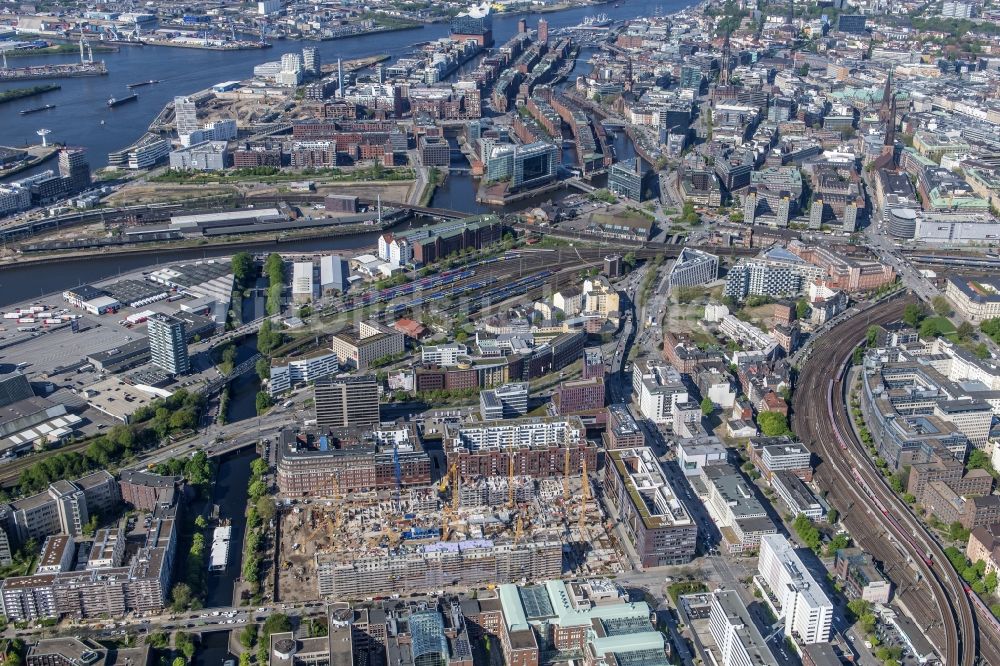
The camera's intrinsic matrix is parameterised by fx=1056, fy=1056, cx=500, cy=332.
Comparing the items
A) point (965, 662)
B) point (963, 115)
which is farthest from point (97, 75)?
point (965, 662)

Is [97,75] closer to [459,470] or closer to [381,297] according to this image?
[381,297]

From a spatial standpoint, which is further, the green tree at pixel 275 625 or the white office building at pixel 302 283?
the white office building at pixel 302 283

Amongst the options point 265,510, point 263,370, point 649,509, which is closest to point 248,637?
point 265,510

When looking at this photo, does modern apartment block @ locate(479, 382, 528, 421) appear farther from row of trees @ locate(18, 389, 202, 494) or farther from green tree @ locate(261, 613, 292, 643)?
green tree @ locate(261, 613, 292, 643)

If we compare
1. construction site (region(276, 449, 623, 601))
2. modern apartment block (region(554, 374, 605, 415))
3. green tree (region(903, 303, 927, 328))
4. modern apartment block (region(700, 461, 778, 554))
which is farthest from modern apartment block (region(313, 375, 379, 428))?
green tree (region(903, 303, 927, 328))

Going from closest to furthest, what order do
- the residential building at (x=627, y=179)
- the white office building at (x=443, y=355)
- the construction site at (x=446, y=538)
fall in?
the construction site at (x=446, y=538)
the white office building at (x=443, y=355)
the residential building at (x=627, y=179)

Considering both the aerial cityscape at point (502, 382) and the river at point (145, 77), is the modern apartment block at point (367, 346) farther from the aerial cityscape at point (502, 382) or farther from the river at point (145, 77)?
the river at point (145, 77)

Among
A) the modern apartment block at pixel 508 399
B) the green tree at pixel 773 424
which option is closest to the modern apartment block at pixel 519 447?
the modern apartment block at pixel 508 399
